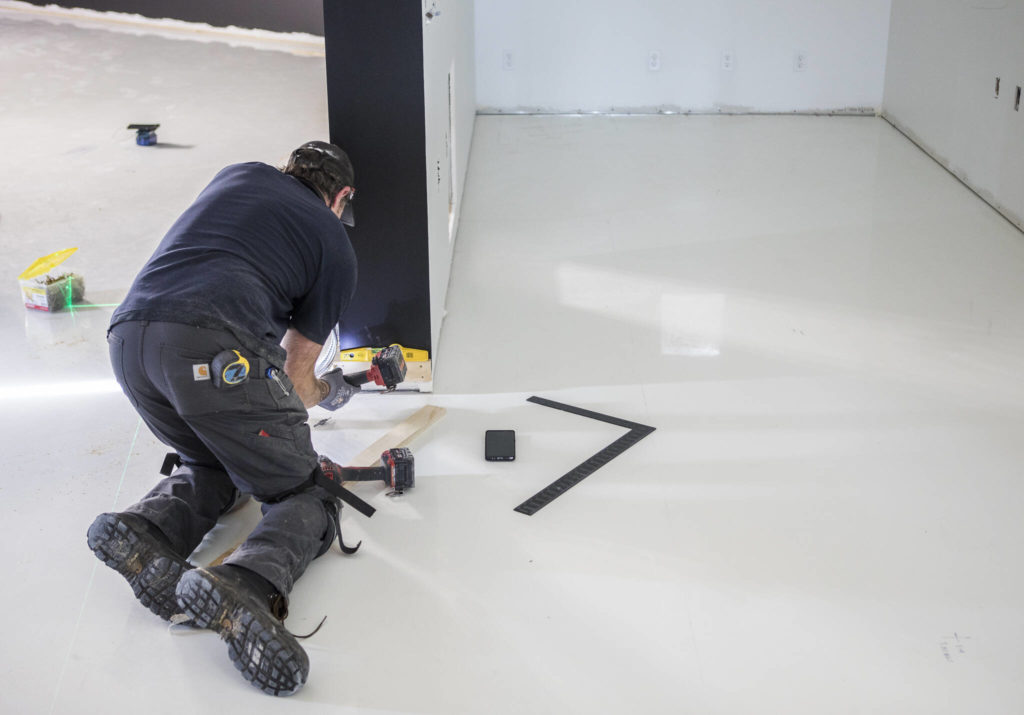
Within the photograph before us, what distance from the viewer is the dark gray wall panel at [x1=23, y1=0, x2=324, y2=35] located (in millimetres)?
6578

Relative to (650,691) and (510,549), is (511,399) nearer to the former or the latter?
(510,549)

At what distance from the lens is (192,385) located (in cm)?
208

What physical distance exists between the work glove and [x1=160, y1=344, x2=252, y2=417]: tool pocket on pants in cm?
59

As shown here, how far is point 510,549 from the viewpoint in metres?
2.38

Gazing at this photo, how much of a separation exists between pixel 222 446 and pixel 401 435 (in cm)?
76

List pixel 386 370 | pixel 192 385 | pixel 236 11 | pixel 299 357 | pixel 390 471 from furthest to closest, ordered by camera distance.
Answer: pixel 236 11, pixel 386 370, pixel 390 471, pixel 299 357, pixel 192 385

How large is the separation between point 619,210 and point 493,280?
1.13m

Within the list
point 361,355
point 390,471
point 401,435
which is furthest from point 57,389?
point 390,471

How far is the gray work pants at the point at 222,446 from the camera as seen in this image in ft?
6.82

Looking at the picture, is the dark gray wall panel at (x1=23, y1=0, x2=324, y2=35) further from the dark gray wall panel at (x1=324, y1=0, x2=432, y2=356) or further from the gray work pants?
the gray work pants

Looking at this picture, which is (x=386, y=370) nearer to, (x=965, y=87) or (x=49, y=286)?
(x=49, y=286)

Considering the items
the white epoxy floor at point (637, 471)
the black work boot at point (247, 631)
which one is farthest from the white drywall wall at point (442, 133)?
the black work boot at point (247, 631)

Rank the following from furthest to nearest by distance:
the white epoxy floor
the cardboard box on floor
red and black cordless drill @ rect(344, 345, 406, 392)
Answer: the cardboard box on floor
red and black cordless drill @ rect(344, 345, 406, 392)
the white epoxy floor

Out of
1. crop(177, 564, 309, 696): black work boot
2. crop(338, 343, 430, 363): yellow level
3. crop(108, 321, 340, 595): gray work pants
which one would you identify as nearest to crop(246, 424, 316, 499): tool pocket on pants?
crop(108, 321, 340, 595): gray work pants
